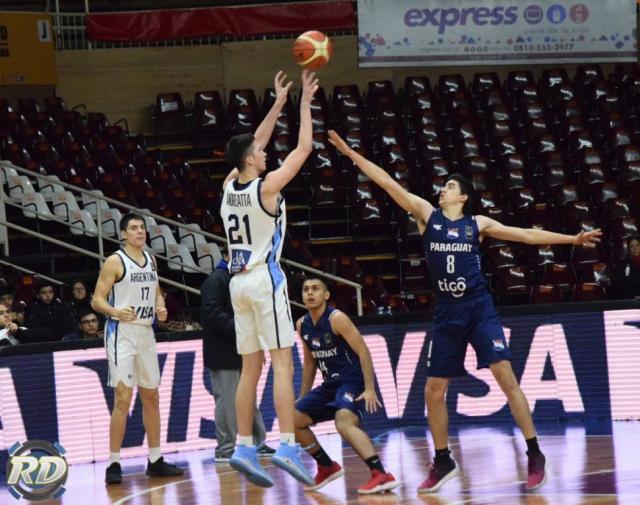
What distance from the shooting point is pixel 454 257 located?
29.1 ft

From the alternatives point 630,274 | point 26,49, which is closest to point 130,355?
point 630,274

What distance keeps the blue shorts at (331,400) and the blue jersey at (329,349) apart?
65mm

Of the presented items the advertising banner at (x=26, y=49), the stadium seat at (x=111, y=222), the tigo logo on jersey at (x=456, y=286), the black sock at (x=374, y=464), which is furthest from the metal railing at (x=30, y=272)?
the tigo logo on jersey at (x=456, y=286)

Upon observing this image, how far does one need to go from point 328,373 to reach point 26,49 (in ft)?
42.0

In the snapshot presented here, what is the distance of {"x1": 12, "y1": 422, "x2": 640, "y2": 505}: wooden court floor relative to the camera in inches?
333

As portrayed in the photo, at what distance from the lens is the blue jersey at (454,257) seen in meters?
8.86

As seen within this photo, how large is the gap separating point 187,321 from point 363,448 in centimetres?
569

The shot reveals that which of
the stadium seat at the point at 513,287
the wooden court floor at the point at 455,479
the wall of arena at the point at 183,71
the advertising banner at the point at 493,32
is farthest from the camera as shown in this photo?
the wall of arena at the point at 183,71

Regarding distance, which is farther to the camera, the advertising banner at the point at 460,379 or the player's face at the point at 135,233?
the advertising banner at the point at 460,379

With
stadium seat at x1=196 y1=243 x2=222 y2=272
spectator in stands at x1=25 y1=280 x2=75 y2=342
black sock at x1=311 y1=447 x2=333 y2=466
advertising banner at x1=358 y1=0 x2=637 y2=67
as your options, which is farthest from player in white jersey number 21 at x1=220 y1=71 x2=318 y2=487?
advertising banner at x1=358 y1=0 x2=637 y2=67

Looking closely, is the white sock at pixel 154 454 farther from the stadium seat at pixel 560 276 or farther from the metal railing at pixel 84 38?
the metal railing at pixel 84 38

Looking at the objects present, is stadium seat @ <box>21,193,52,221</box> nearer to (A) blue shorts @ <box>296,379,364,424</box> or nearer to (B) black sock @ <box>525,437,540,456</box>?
(A) blue shorts @ <box>296,379,364,424</box>

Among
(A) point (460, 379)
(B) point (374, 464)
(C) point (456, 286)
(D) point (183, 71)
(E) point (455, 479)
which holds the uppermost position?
(D) point (183, 71)

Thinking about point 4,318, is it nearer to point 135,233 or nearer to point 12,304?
point 12,304
